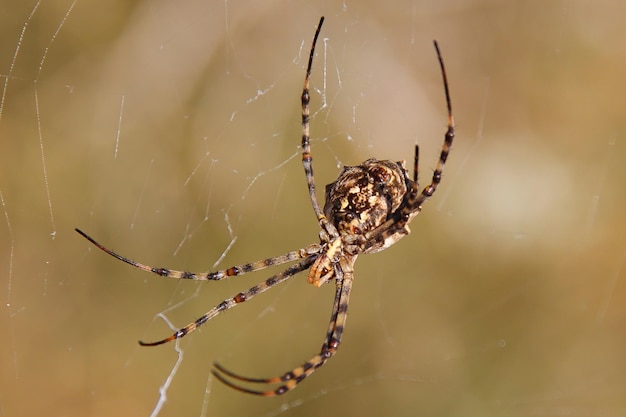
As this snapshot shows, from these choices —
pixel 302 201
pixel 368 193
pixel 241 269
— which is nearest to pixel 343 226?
pixel 368 193

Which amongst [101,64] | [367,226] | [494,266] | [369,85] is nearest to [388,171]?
[367,226]

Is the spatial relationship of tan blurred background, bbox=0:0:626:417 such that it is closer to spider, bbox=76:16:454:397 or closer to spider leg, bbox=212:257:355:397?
spider, bbox=76:16:454:397

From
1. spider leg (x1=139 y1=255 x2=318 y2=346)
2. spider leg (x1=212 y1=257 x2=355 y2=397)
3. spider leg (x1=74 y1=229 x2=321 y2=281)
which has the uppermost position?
spider leg (x1=74 y1=229 x2=321 y2=281)

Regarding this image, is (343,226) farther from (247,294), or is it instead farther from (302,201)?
(302,201)

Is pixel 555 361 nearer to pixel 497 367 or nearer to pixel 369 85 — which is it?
pixel 497 367

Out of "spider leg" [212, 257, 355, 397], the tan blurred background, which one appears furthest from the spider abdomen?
the tan blurred background

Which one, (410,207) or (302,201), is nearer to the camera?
(410,207)

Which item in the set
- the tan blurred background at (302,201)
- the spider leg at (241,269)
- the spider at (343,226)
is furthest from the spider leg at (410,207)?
the tan blurred background at (302,201)

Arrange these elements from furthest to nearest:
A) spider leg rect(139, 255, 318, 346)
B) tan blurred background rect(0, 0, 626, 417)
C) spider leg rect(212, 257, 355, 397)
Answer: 1. tan blurred background rect(0, 0, 626, 417)
2. spider leg rect(139, 255, 318, 346)
3. spider leg rect(212, 257, 355, 397)

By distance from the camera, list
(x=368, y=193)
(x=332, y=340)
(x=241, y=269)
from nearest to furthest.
A: (x=368, y=193) → (x=332, y=340) → (x=241, y=269)
